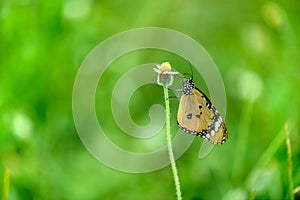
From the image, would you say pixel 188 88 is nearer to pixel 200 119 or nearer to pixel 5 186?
pixel 200 119

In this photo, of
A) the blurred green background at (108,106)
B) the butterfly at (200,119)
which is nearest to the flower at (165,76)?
the butterfly at (200,119)

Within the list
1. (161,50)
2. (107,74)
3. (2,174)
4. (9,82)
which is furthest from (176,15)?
(2,174)

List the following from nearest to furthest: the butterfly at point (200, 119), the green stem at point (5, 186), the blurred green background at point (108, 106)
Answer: the butterfly at point (200, 119), the green stem at point (5, 186), the blurred green background at point (108, 106)

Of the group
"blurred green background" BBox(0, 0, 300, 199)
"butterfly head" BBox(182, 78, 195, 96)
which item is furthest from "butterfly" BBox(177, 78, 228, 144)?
"blurred green background" BBox(0, 0, 300, 199)

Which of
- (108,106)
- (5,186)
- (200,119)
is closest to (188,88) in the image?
(200,119)

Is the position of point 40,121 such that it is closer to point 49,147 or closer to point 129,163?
point 49,147

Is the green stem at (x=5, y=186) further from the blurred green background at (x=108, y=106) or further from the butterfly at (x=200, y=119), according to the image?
the butterfly at (x=200, y=119)
